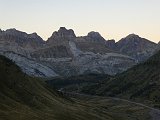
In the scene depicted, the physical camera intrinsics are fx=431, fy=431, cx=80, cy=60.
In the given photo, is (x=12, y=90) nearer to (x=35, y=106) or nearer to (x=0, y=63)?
(x=35, y=106)

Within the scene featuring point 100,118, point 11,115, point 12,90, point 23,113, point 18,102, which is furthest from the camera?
point 100,118

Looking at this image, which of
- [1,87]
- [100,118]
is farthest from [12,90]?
[100,118]

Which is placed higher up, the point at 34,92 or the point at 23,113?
the point at 34,92

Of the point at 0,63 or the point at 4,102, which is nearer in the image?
the point at 4,102

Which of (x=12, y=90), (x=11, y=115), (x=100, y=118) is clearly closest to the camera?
(x=11, y=115)

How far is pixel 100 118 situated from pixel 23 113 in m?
55.0

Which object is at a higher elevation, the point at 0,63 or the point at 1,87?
the point at 0,63

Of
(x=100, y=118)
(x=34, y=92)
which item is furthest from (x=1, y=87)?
(x=100, y=118)

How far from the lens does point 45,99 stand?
19212 cm

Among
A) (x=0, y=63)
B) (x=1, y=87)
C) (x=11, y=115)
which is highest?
(x=0, y=63)

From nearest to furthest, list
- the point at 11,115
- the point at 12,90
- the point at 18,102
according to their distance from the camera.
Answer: the point at 11,115 < the point at 18,102 < the point at 12,90

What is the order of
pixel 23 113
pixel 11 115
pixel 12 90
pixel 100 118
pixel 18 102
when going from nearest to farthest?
pixel 11 115, pixel 23 113, pixel 18 102, pixel 12 90, pixel 100 118

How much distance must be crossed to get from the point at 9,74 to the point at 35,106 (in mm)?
33288

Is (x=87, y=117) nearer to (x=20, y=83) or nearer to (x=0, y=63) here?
(x=20, y=83)
